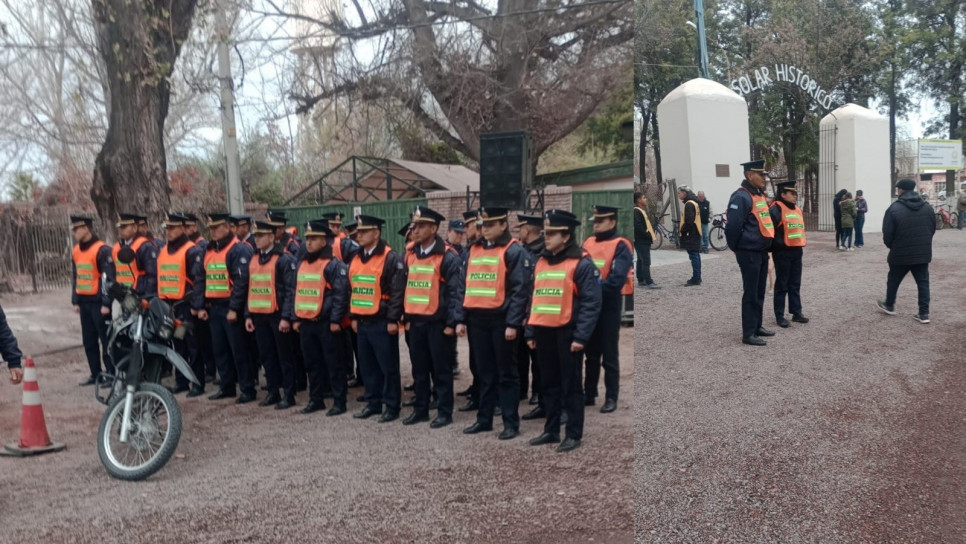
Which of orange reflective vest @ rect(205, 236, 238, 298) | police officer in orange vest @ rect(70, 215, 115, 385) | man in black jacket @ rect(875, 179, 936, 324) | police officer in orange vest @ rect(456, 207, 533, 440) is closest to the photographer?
man in black jacket @ rect(875, 179, 936, 324)

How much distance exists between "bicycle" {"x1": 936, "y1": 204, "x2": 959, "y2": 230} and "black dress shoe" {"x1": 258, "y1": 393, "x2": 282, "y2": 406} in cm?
436

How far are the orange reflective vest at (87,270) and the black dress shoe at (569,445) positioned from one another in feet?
11.2

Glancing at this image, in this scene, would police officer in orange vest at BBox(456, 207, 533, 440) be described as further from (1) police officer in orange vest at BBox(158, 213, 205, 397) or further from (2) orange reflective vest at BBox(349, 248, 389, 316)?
(1) police officer in orange vest at BBox(158, 213, 205, 397)

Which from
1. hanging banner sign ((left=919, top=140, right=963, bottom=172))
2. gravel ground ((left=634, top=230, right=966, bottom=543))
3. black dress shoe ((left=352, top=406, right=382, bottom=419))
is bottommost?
black dress shoe ((left=352, top=406, right=382, bottom=419))

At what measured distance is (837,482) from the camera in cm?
184

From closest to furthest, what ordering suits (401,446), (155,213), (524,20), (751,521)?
1. (751,521)
2. (524,20)
3. (401,446)
4. (155,213)

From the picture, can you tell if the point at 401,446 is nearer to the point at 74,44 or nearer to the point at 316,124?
the point at 316,124

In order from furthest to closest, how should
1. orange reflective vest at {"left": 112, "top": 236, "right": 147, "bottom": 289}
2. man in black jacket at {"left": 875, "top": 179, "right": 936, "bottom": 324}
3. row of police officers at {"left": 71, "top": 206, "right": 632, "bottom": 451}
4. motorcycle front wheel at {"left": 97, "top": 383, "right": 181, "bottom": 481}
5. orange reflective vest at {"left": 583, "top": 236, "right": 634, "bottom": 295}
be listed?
orange reflective vest at {"left": 112, "top": 236, "right": 147, "bottom": 289} < motorcycle front wheel at {"left": 97, "top": 383, "right": 181, "bottom": 481} < row of police officers at {"left": 71, "top": 206, "right": 632, "bottom": 451} < orange reflective vest at {"left": 583, "top": 236, "right": 634, "bottom": 295} < man in black jacket at {"left": 875, "top": 179, "right": 936, "bottom": 324}

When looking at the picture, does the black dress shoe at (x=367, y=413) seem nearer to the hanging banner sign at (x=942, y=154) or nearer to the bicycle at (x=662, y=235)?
the bicycle at (x=662, y=235)

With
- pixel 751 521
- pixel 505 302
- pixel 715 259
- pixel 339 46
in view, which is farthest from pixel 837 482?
pixel 339 46

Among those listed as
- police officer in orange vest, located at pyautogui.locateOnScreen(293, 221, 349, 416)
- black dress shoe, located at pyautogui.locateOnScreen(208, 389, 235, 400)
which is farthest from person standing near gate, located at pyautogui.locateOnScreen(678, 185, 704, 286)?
black dress shoe, located at pyautogui.locateOnScreen(208, 389, 235, 400)

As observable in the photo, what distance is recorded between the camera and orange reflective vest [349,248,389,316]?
442 centimetres

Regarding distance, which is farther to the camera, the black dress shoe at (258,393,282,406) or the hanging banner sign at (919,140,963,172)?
the black dress shoe at (258,393,282,406)

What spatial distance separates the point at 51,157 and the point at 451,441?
9.13 ft
